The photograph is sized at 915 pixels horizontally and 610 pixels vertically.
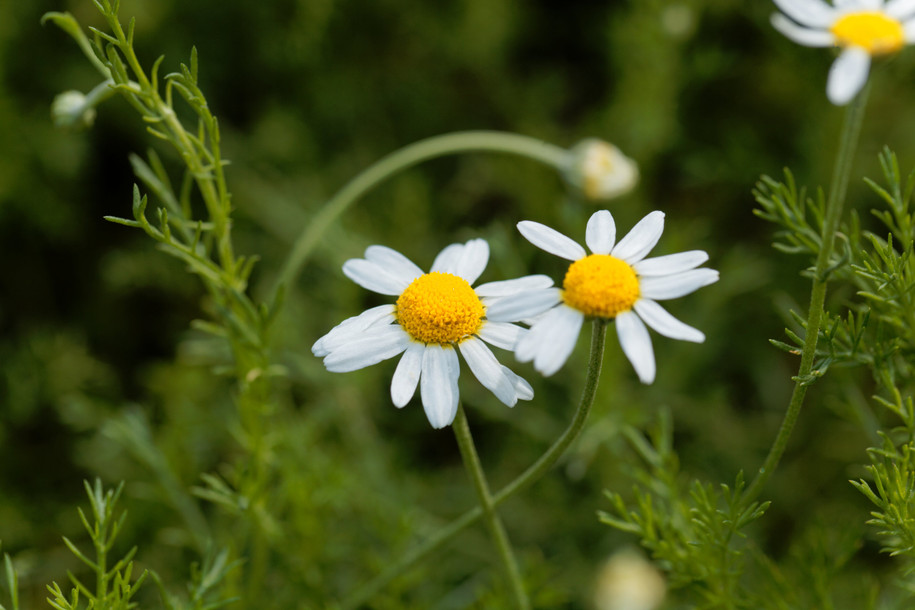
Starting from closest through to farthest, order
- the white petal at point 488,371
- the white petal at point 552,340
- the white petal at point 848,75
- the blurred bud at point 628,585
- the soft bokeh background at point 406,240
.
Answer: the white petal at point 848,75 < the white petal at point 552,340 < the white petal at point 488,371 < the blurred bud at point 628,585 < the soft bokeh background at point 406,240

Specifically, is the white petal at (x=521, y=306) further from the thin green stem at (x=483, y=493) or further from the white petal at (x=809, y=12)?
the white petal at (x=809, y=12)

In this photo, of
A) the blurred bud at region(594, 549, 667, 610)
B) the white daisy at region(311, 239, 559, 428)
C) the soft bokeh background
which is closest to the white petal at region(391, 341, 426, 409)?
the white daisy at region(311, 239, 559, 428)

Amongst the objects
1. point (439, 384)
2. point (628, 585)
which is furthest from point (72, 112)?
point (628, 585)

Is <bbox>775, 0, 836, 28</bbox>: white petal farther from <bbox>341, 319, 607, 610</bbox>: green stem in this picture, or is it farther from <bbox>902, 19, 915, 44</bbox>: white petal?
<bbox>341, 319, 607, 610</bbox>: green stem

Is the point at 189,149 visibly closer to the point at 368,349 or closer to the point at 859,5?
Answer: the point at 368,349

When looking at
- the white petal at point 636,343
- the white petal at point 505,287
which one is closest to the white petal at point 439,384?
the white petal at point 505,287

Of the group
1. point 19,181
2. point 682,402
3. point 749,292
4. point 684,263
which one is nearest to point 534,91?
point 749,292
